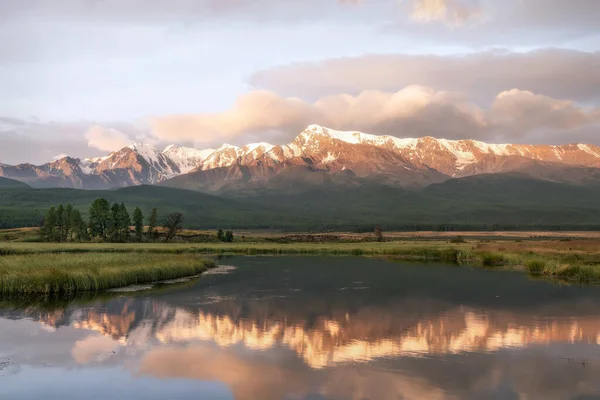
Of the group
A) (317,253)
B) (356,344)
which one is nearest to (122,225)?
(317,253)

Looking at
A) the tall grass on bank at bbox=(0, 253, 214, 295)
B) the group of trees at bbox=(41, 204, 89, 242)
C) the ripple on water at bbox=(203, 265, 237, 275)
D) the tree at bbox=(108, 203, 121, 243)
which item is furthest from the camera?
the tree at bbox=(108, 203, 121, 243)

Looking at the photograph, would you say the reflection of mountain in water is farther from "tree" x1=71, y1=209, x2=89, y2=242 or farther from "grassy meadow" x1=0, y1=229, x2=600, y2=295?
"tree" x1=71, y1=209, x2=89, y2=242

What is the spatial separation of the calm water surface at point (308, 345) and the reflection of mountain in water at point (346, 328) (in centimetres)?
13

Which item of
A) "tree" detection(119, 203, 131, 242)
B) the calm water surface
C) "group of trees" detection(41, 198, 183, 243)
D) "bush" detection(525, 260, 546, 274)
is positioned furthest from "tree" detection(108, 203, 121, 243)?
"bush" detection(525, 260, 546, 274)

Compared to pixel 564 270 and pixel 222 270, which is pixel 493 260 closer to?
pixel 564 270

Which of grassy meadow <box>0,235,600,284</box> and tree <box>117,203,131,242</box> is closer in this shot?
grassy meadow <box>0,235,600,284</box>

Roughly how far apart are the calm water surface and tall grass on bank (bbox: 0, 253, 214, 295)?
15.1 ft

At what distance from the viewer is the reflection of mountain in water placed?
34.2 metres

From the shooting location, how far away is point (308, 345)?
3466 centimetres

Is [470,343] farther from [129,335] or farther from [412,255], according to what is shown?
[412,255]

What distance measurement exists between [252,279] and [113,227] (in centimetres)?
8449

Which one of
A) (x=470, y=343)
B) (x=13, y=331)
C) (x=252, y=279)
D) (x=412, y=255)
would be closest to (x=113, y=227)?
(x=412, y=255)

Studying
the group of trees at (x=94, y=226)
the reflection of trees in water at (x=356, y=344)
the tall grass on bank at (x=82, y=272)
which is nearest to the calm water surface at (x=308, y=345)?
the reflection of trees in water at (x=356, y=344)

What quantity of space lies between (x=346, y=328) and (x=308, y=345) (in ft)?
18.3
